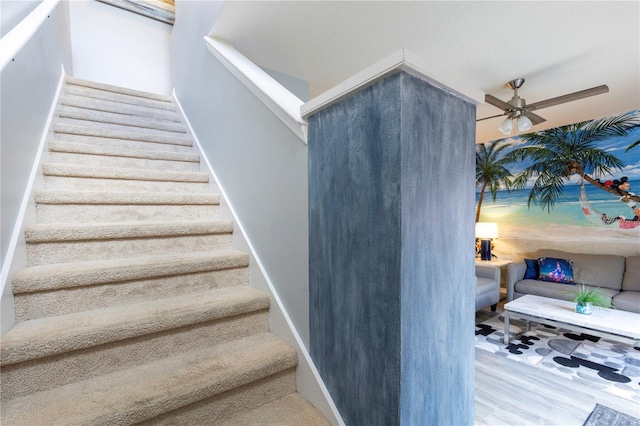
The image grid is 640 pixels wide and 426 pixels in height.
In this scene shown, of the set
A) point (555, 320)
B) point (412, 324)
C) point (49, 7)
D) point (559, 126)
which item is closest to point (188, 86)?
point (49, 7)

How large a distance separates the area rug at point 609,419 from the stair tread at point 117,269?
2174 millimetres

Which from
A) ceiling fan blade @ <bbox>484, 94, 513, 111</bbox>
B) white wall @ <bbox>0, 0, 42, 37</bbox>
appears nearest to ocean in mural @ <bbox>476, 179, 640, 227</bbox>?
ceiling fan blade @ <bbox>484, 94, 513, 111</bbox>

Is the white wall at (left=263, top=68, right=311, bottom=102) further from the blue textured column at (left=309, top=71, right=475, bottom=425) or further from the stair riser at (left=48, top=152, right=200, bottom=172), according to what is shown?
the blue textured column at (left=309, top=71, right=475, bottom=425)

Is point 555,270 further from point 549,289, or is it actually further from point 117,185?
point 117,185

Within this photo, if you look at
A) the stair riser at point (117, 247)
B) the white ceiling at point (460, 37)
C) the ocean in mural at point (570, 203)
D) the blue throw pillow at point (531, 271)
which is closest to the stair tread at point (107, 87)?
the white ceiling at point (460, 37)

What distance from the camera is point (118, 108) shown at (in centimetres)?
279

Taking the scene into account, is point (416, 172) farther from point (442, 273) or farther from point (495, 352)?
point (495, 352)

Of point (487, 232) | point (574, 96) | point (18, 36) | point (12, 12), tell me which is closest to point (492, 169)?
point (487, 232)

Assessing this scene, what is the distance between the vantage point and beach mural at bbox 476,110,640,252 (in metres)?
3.49

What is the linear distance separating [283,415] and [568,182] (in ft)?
14.4

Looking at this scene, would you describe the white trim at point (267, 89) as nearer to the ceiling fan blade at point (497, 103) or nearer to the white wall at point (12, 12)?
the white wall at point (12, 12)

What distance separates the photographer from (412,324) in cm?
84

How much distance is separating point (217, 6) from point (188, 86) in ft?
3.43

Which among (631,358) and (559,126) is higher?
(559,126)
